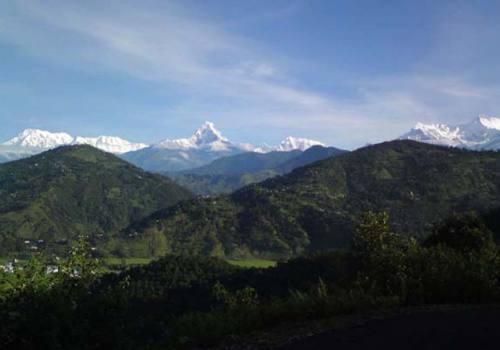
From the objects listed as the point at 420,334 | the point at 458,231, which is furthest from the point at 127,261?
the point at 420,334

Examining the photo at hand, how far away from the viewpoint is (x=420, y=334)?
916 cm

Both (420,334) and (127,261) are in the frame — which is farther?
(127,261)

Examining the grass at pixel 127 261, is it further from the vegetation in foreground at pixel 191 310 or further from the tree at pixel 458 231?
the vegetation in foreground at pixel 191 310

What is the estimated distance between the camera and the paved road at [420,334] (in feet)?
28.1

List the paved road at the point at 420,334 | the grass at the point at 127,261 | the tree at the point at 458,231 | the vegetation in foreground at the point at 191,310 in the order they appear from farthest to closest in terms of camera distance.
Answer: the grass at the point at 127,261
the tree at the point at 458,231
the paved road at the point at 420,334
the vegetation in foreground at the point at 191,310

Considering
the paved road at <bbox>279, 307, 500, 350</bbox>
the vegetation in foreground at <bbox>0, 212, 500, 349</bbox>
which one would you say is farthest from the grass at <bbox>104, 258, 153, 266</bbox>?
the paved road at <bbox>279, 307, 500, 350</bbox>

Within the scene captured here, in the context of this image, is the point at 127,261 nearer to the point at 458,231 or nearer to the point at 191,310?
the point at 458,231

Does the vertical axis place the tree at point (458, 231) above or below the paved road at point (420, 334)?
above

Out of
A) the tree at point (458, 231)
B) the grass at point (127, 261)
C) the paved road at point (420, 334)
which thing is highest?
the tree at point (458, 231)

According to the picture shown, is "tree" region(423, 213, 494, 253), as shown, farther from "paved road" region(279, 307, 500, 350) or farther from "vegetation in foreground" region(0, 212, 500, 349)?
"paved road" region(279, 307, 500, 350)

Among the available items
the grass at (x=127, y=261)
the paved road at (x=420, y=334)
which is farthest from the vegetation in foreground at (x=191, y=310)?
the grass at (x=127, y=261)

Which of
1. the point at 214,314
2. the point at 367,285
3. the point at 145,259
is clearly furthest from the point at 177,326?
the point at 145,259

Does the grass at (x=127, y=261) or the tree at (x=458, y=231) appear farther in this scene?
the grass at (x=127, y=261)

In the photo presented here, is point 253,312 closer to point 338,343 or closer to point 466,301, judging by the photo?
point 338,343
